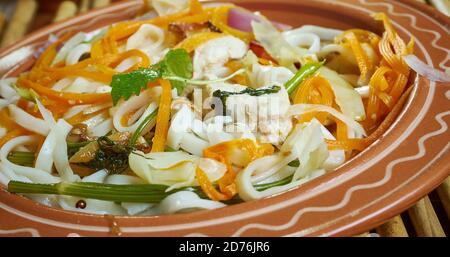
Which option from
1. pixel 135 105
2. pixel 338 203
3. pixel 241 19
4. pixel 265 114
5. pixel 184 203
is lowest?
pixel 338 203

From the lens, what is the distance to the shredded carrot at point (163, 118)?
94.2 inches

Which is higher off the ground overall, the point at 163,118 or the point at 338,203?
the point at 163,118

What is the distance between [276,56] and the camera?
291 centimetres

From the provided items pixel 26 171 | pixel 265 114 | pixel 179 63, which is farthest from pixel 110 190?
pixel 179 63

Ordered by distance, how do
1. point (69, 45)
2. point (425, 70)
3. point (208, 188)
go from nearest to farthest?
point (208, 188)
point (425, 70)
point (69, 45)

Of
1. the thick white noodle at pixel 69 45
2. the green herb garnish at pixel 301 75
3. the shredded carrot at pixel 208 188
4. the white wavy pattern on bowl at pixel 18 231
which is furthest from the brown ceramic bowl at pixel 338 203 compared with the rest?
the thick white noodle at pixel 69 45

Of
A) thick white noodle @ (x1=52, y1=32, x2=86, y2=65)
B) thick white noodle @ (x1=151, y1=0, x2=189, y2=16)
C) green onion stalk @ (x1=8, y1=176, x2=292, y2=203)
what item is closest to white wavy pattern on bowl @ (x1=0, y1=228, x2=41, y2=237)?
green onion stalk @ (x1=8, y1=176, x2=292, y2=203)

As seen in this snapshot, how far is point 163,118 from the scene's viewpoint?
2461 mm

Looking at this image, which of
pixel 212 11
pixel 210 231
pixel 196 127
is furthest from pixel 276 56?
pixel 210 231

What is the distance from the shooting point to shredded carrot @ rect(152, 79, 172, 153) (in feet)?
7.85

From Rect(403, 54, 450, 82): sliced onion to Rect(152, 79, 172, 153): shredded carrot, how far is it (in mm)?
1109

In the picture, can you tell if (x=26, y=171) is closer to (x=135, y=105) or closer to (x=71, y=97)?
(x=71, y=97)

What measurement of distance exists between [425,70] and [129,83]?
1331 mm
